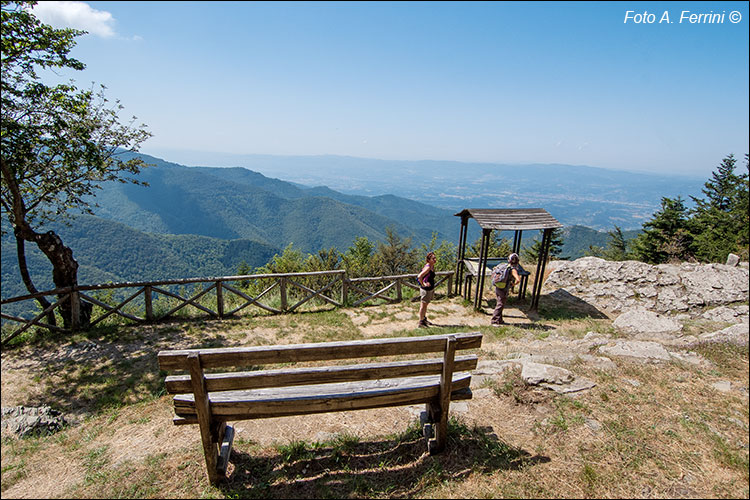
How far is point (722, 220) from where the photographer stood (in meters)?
20.1

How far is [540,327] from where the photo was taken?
9.19m

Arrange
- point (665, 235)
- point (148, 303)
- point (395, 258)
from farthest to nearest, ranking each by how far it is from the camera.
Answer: point (395, 258) → point (665, 235) → point (148, 303)

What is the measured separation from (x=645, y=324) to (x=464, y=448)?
6697mm

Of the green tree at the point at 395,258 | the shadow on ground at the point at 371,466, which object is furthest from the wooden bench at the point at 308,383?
the green tree at the point at 395,258

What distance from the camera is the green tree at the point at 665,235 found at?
22.5 meters

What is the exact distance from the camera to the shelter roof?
32.4 feet

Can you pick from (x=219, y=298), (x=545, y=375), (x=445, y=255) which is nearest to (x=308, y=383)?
(x=545, y=375)

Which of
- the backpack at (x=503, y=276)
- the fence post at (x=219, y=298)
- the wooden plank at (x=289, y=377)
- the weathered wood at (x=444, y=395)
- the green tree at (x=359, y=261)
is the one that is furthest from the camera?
the green tree at (x=359, y=261)

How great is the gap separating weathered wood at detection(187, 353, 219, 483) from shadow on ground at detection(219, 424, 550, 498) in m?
0.30

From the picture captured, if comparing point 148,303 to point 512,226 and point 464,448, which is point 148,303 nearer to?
point 464,448

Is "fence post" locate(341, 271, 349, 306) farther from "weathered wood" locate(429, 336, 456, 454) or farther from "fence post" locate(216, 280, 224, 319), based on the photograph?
"weathered wood" locate(429, 336, 456, 454)

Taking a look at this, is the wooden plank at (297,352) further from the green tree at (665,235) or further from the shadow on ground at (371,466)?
the green tree at (665,235)

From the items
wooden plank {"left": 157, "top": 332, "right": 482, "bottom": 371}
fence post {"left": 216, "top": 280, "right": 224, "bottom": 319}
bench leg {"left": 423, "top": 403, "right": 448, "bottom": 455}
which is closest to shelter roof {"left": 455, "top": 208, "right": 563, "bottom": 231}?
bench leg {"left": 423, "top": 403, "right": 448, "bottom": 455}

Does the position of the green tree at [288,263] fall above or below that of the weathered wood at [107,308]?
below
